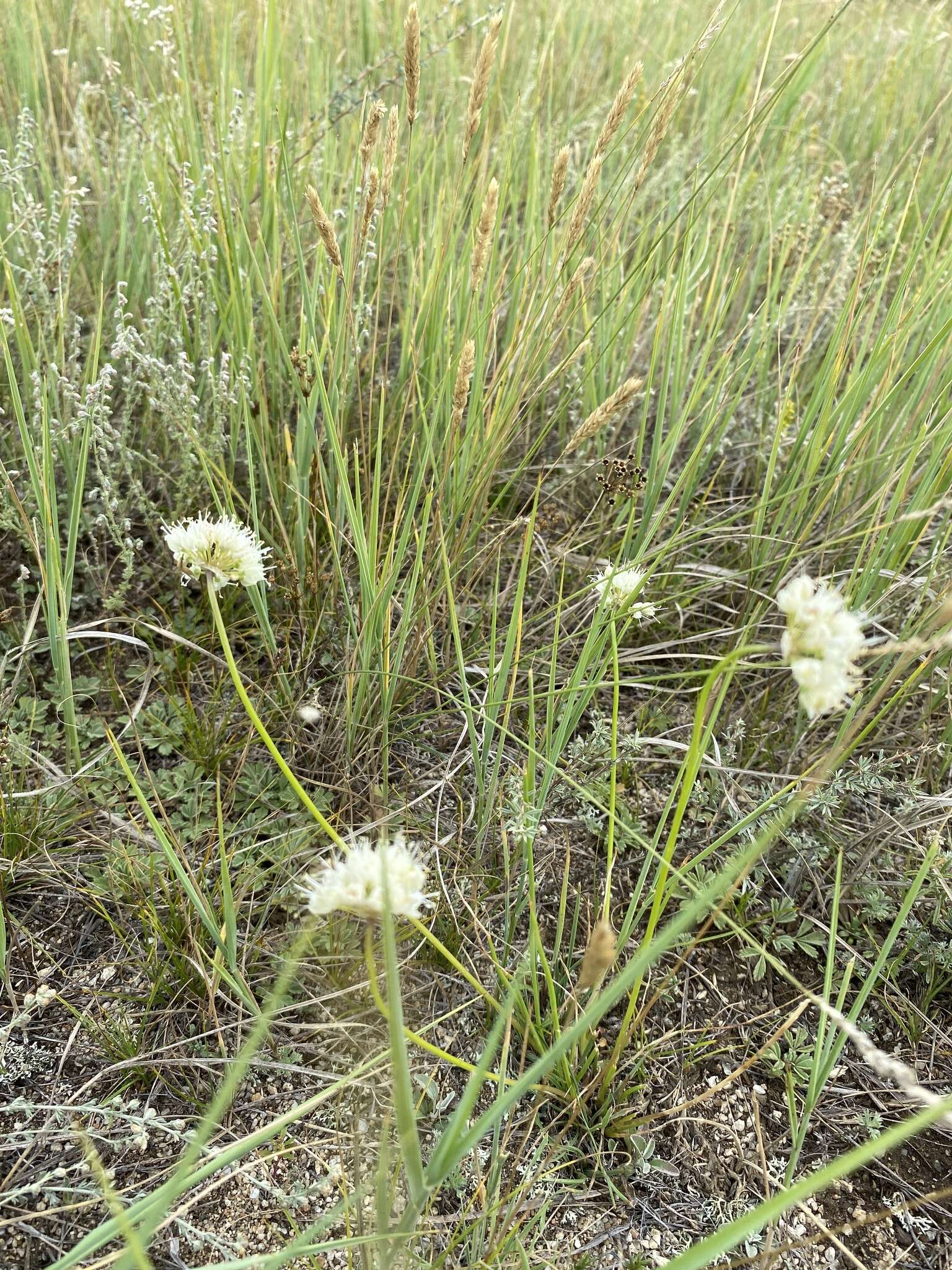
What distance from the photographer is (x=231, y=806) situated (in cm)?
135

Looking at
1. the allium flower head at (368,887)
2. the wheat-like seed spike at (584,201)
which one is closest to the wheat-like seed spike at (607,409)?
the wheat-like seed spike at (584,201)

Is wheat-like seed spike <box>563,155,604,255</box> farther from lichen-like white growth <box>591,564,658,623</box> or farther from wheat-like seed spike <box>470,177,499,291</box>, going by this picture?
lichen-like white growth <box>591,564,658,623</box>

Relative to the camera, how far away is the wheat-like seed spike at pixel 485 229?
119 cm

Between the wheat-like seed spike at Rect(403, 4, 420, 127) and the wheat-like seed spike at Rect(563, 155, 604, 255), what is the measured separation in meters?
0.31

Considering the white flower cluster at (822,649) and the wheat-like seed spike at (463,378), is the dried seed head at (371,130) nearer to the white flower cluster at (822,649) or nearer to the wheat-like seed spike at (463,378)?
the wheat-like seed spike at (463,378)

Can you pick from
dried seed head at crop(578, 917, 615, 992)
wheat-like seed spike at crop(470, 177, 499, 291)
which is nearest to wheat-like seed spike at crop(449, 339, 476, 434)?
wheat-like seed spike at crop(470, 177, 499, 291)

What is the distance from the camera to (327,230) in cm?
115

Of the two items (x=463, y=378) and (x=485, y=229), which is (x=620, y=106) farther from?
(x=463, y=378)

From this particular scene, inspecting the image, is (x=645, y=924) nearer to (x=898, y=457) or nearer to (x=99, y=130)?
(x=898, y=457)

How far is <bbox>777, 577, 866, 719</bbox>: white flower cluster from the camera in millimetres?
672

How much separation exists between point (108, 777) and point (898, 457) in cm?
159

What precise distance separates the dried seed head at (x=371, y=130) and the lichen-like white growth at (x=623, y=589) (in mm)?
734

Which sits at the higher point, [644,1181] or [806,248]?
[806,248]

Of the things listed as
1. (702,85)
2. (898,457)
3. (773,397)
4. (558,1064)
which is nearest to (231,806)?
(558,1064)
